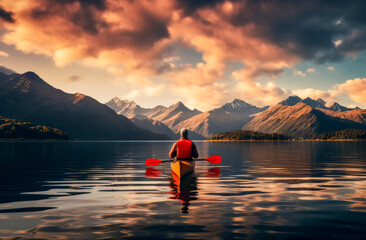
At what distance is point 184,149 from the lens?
31125mm

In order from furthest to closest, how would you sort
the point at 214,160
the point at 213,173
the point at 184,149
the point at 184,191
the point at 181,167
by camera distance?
1. the point at 214,160
2. the point at 213,173
3. the point at 184,149
4. the point at 181,167
5. the point at 184,191

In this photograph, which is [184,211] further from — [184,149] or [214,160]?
[214,160]

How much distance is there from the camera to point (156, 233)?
43.4 ft

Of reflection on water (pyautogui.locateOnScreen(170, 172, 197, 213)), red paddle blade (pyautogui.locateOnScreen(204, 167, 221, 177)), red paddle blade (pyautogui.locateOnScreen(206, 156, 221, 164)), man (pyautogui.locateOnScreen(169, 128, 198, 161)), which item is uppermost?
man (pyautogui.locateOnScreen(169, 128, 198, 161))

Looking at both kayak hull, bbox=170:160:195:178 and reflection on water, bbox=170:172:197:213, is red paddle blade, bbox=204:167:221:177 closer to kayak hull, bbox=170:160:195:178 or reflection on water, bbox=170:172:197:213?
reflection on water, bbox=170:172:197:213

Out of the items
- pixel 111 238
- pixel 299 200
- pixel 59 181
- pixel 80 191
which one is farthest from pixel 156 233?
pixel 59 181

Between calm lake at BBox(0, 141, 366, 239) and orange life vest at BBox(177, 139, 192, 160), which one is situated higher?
orange life vest at BBox(177, 139, 192, 160)

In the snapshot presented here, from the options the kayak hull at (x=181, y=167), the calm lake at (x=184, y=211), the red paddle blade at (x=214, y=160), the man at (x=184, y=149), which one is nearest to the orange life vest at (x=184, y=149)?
the man at (x=184, y=149)

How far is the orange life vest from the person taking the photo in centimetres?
3094

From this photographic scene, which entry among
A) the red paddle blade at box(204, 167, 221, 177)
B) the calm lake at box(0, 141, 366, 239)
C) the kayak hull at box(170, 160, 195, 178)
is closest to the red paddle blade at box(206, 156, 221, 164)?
the red paddle blade at box(204, 167, 221, 177)

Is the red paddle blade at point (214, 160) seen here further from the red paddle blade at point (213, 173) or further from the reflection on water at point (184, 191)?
the reflection on water at point (184, 191)

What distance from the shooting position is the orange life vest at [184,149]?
3094 cm

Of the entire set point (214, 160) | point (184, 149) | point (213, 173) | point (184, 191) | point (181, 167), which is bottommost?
point (213, 173)

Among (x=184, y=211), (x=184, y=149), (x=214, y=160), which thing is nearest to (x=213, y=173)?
(x=214, y=160)
